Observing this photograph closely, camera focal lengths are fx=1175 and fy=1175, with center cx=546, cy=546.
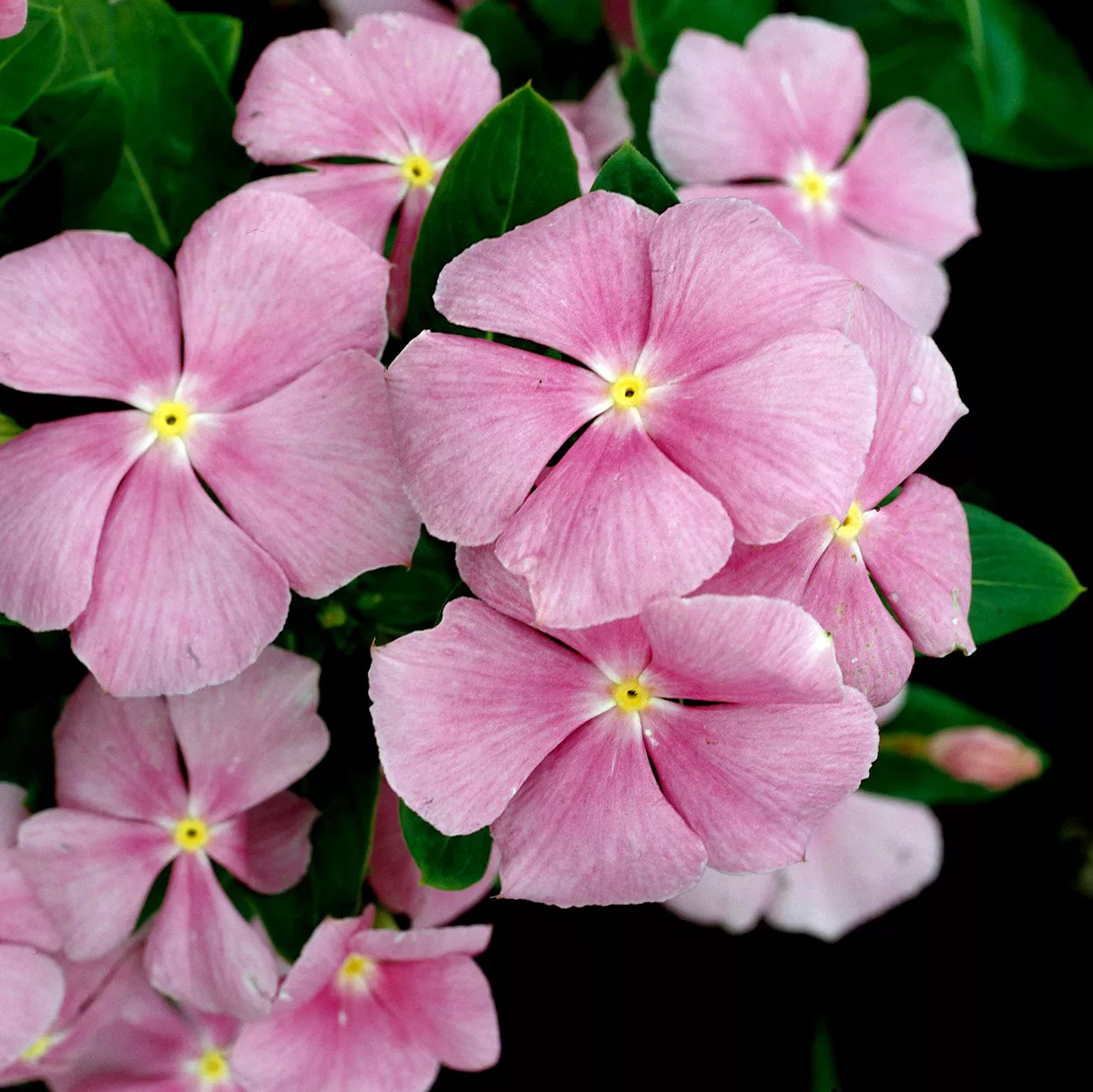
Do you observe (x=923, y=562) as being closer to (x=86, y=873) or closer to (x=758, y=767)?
(x=758, y=767)

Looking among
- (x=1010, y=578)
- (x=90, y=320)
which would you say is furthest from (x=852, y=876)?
(x=90, y=320)

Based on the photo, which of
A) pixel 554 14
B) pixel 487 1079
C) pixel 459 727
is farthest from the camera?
pixel 487 1079

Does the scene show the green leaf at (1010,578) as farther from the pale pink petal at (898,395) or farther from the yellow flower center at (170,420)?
the yellow flower center at (170,420)

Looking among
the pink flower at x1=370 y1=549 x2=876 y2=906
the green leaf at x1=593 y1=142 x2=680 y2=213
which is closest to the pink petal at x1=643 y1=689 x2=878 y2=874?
the pink flower at x1=370 y1=549 x2=876 y2=906

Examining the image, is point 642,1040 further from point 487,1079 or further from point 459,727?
point 459,727

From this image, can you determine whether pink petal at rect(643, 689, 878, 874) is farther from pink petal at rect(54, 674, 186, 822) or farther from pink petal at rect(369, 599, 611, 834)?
pink petal at rect(54, 674, 186, 822)

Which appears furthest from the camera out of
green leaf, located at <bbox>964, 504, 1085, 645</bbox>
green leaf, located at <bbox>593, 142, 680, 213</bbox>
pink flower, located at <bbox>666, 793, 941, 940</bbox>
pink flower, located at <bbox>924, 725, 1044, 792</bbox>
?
pink flower, located at <bbox>666, 793, 941, 940</bbox>

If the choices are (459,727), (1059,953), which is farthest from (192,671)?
→ (1059,953)

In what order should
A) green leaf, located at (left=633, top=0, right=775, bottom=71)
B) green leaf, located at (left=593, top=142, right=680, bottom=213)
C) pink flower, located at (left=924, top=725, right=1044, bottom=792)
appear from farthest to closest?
pink flower, located at (left=924, top=725, right=1044, bottom=792)
green leaf, located at (left=633, top=0, right=775, bottom=71)
green leaf, located at (left=593, top=142, right=680, bottom=213)
